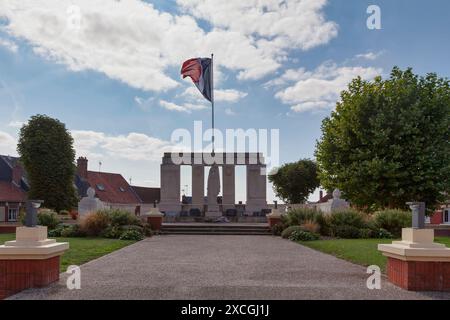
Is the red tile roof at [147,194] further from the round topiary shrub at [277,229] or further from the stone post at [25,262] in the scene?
the stone post at [25,262]

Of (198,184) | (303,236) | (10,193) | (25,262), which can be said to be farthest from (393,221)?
(10,193)

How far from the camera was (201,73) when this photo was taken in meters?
34.5

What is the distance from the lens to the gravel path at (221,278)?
24.1ft

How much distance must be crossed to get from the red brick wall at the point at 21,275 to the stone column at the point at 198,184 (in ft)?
102

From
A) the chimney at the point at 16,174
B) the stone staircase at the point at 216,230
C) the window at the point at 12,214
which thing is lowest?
the window at the point at 12,214

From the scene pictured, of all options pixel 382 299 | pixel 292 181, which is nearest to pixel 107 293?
pixel 382 299

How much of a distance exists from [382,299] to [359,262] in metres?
4.59

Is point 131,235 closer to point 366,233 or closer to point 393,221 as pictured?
point 366,233

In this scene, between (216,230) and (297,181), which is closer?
(216,230)

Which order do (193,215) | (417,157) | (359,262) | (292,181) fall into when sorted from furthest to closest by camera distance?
1. (292,181)
2. (193,215)
3. (417,157)
4. (359,262)

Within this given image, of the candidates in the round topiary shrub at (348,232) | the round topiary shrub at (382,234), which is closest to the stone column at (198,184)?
the round topiary shrub at (348,232)

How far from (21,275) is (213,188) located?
29856 millimetres
